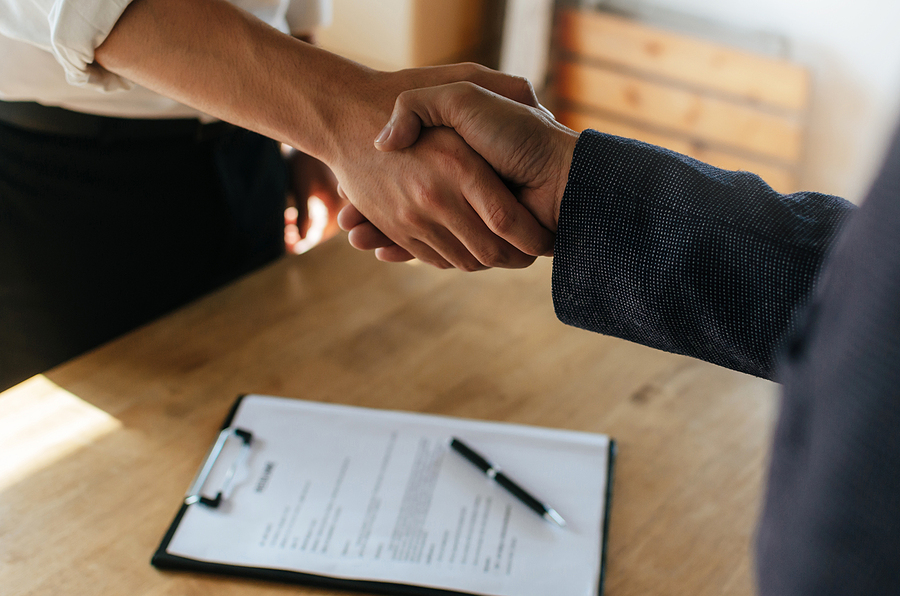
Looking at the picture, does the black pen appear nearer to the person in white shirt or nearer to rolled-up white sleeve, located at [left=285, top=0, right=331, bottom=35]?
the person in white shirt

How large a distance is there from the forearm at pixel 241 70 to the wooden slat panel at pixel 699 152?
6.14 ft

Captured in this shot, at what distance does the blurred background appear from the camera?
2.61 metres

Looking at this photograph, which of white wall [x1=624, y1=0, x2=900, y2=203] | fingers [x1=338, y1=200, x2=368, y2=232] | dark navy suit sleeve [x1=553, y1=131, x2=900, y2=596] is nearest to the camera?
dark navy suit sleeve [x1=553, y1=131, x2=900, y2=596]

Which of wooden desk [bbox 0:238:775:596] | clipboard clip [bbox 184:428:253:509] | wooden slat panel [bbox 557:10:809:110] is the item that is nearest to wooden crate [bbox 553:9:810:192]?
wooden slat panel [bbox 557:10:809:110]

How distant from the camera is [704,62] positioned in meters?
2.76

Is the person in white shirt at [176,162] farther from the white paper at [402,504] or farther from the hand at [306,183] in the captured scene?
the white paper at [402,504]

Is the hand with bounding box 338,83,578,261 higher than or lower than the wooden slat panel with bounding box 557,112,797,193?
higher

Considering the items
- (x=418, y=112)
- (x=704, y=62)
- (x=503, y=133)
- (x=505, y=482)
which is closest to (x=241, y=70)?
(x=418, y=112)

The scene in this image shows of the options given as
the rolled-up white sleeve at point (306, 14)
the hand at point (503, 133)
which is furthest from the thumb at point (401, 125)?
the rolled-up white sleeve at point (306, 14)

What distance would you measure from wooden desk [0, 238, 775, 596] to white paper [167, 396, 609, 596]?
0.09ft

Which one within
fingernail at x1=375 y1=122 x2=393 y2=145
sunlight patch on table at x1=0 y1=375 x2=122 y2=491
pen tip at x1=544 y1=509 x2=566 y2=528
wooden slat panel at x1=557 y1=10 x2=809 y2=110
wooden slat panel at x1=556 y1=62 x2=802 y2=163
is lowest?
wooden slat panel at x1=556 y1=62 x2=802 y2=163

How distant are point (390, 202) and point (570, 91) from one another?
8.13 ft

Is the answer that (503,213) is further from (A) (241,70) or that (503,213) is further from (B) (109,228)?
(B) (109,228)

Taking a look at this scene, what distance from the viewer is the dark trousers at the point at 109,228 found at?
1101 mm
